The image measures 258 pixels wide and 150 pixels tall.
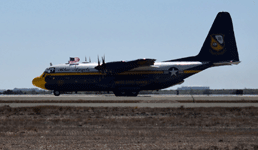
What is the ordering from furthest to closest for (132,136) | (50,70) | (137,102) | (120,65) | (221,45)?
1. (221,45)
2. (50,70)
3. (120,65)
4. (137,102)
5. (132,136)

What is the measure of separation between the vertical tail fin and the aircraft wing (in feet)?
26.6

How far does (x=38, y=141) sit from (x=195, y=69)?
40107 mm

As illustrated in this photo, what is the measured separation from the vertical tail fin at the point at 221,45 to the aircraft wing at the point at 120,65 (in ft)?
26.6

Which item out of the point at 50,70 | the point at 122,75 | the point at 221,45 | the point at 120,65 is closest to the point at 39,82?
the point at 50,70

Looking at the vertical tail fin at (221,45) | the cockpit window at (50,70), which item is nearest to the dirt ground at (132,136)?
the cockpit window at (50,70)

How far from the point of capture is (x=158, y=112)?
88.1ft

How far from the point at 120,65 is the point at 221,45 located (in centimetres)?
1802

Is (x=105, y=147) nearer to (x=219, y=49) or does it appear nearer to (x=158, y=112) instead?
(x=158, y=112)

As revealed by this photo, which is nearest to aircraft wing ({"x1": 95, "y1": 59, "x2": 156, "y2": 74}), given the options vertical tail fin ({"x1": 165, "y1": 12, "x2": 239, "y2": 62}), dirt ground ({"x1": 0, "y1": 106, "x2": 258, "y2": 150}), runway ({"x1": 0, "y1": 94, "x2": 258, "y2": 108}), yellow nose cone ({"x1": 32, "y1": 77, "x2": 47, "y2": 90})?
runway ({"x1": 0, "y1": 94, "x2": 258, "y2": 108})

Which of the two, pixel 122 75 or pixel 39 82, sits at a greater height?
pixel 122 75

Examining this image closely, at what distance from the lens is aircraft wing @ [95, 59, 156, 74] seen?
4800cm

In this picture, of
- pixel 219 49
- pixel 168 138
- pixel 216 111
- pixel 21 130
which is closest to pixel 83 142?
pixel 168 138

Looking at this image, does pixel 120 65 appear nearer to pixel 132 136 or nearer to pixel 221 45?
pixel 221 45

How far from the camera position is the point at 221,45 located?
52.9 meters
